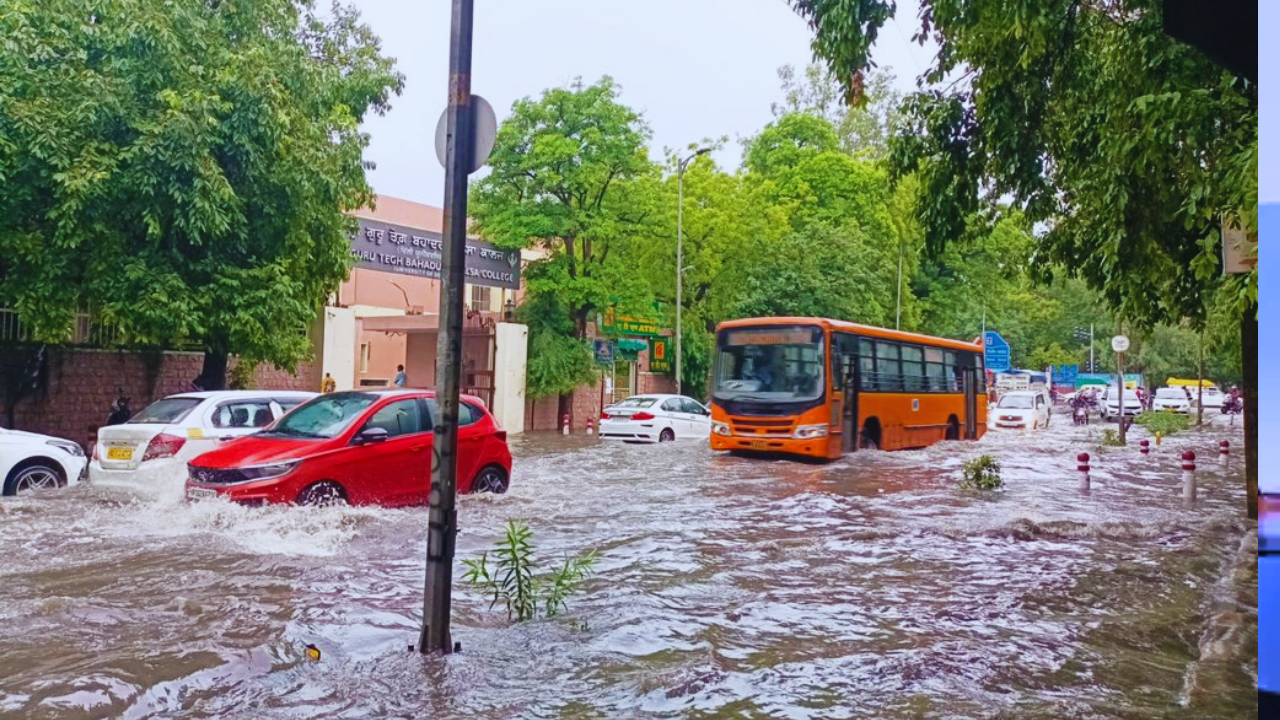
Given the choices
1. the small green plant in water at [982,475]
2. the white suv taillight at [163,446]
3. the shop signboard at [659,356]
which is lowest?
the small green plant in water at [982,475]

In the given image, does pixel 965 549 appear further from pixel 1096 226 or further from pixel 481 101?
pixel 481 101

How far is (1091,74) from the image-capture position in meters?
8.90

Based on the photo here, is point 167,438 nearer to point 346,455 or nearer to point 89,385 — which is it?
point 346,455

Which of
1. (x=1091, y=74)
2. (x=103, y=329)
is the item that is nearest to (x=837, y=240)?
(x=103, y=329)

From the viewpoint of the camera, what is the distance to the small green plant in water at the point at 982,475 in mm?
15906

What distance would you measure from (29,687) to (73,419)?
46.9 ft

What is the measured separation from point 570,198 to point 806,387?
43.2ft

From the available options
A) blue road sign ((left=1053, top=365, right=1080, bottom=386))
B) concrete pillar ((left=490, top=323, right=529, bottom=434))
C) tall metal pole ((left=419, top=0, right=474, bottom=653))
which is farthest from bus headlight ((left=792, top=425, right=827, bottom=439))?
blue road sign ((left=1053, top=365, right=1080, bottom=386))

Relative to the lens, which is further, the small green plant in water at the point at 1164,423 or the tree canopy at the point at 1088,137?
the small green plant in water at the point at 1164,423

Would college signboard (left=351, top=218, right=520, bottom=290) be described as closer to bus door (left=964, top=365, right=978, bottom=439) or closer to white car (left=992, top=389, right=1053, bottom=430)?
bus door (left=964, top=365, right=978, bottom=439)

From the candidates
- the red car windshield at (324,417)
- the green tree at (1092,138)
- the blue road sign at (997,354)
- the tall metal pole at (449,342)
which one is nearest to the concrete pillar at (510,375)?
the red car windshield at (324,417)

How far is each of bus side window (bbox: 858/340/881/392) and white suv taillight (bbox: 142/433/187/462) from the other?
41.6 ft

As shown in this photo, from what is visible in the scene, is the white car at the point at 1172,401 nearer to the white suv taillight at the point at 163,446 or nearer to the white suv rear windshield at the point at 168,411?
the white suv rear windshield at the point at 168,411

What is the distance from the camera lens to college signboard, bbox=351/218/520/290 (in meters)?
26.0
